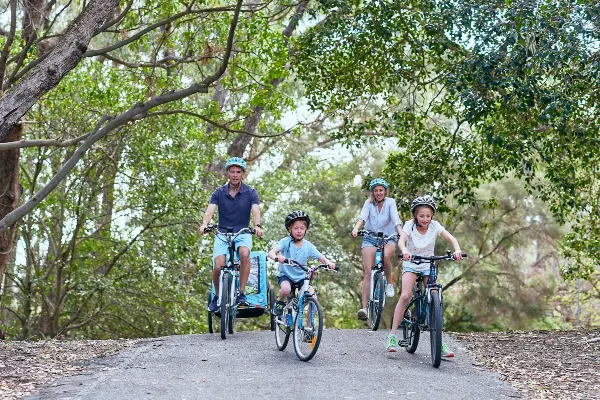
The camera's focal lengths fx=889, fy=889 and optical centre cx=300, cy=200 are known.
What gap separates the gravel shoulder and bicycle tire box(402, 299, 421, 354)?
139mm

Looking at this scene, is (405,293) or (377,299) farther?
(377,299)

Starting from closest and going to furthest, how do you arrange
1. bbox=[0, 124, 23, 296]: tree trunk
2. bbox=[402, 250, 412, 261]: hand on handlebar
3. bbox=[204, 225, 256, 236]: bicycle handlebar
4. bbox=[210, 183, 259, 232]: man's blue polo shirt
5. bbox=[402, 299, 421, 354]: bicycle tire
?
bbox=[402, 250, 412, 261]: hand on handlebar
bbox=[402, 299, 421, 354]: bicycle tire
bbox=[204, 225, 256, 236]: bicycle handlebar
bbox=[210, 183, 259, 232]: man's blue polo shirt
bbox=[0, 124, 23, 296]: tree trunk

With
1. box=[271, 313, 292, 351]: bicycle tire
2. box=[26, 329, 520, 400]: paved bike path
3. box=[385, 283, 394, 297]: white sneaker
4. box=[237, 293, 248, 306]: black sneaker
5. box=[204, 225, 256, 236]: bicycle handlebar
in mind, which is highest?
box=[204, 225, 256, 236]: bicycle handlebar

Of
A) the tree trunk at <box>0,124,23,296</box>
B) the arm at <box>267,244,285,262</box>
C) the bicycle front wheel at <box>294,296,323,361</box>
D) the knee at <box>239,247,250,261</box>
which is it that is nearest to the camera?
the bicycle front wheel at <box>294,296,323,361</box>

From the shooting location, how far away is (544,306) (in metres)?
29.1

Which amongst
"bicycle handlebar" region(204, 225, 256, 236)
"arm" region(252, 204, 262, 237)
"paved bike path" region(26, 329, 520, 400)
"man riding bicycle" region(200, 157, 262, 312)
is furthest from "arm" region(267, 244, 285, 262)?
"man riding bicycle" region(200, 157, 262, 312)

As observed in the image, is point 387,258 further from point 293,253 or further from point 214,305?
point 293,253

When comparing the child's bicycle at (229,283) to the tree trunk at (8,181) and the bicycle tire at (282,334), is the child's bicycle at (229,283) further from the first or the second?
the tree trunk at (8,181)

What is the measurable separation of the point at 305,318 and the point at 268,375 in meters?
0.88

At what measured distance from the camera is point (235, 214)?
10711 millimetres

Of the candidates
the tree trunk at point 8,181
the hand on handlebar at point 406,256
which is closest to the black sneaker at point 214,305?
the hand on handlebar at point 406,256

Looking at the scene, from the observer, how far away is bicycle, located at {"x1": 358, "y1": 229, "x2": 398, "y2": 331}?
464 inches

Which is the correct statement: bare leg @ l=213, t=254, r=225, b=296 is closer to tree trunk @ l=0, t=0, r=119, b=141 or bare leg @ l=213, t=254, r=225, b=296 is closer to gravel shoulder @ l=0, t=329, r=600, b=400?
gravel shoulder @ l=0, t=329, r=600, b=400

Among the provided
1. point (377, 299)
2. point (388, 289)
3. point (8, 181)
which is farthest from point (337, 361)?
point (8, 181)
